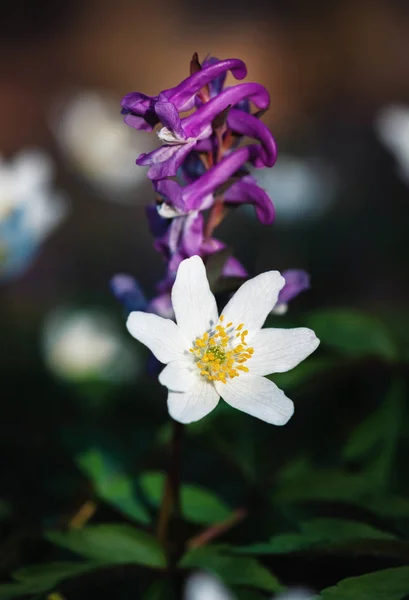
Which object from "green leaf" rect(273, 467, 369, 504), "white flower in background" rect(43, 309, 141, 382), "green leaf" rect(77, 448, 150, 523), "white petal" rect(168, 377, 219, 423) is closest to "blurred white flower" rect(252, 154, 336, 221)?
"white flower in background" rect(43, 309, 141, 382)

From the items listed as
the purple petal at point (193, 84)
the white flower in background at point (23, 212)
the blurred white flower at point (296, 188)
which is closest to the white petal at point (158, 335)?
the purple petal at point (193, 84)

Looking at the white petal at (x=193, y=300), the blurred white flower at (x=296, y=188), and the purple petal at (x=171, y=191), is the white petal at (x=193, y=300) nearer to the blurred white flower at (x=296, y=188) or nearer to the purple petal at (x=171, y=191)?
the purple petal at (x=171, y=191)

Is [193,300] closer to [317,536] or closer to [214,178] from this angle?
[214,178]

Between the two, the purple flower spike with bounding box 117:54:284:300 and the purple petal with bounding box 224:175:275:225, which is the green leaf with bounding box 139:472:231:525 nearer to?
the purple flower spike with bounding box 117:54:284:300

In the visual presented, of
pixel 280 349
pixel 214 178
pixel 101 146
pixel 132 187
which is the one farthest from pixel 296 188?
pixel 280 349

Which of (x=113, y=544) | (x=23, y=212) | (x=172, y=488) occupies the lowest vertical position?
(x=113, y=544)

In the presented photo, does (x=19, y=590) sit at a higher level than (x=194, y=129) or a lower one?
lower

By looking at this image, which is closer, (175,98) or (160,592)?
(175,98)
